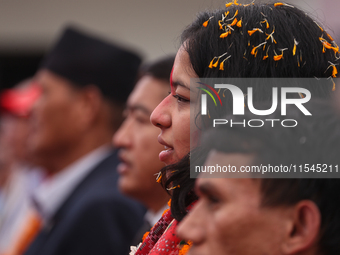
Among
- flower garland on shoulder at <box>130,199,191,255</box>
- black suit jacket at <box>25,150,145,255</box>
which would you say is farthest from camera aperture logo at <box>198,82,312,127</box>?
black suit jacket at <box>25,150,145,255</box>

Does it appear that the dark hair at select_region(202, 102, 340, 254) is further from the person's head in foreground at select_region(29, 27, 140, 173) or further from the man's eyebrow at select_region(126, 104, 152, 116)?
the person's head in foreground at select_region(29, 27, 140, 173)

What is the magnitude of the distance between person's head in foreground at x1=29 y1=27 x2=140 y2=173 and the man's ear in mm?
2667

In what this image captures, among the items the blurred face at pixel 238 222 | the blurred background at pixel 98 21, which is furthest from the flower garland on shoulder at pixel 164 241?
the blurred background at pixel 98 21

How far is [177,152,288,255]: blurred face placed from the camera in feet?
2.70

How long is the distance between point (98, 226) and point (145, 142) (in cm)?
57

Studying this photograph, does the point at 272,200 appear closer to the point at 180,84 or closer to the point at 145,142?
the point at 180,84

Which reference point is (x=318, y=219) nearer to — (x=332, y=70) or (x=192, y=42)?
(x=332, y=70)

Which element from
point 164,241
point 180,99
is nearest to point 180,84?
point 180,99

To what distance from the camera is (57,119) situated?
349 centimetres

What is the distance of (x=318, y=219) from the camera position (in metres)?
0.82

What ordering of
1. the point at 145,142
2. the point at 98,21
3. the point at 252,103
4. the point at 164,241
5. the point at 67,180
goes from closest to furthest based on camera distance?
the point at 252,103 < the point at 164,241 < the point at 145,142 < the point at 67,180 < the point at 98,21

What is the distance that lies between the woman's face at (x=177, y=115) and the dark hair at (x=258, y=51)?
3 cm

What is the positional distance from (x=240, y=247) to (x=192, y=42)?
25.6 inches

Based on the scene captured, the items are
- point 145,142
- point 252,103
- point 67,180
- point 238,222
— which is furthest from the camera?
point 67,180
